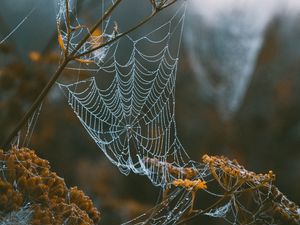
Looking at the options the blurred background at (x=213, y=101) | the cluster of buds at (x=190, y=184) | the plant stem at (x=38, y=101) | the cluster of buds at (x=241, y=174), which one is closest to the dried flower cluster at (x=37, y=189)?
the plant stem at (x=38, y=101)

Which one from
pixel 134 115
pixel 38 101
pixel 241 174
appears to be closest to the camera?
pixel 38 101

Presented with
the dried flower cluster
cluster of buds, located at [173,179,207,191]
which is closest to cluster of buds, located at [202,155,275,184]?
cluster of buds, located at [173,179,207,191]

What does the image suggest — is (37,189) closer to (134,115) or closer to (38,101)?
(38,101)

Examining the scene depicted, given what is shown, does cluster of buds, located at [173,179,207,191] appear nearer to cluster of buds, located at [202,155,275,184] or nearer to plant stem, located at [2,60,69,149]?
cluster of buds, located at [202,155,275,184]

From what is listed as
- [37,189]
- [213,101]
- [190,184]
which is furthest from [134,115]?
[213,101]

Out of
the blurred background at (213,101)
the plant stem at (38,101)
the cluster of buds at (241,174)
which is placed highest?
the blurred background at (213,101)

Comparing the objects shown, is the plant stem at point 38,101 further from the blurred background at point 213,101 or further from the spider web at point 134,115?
the blurred background at point 213,101

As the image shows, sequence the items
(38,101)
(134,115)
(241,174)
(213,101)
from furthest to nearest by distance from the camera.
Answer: (213,101), (134,115), (241,174), (38,101)
